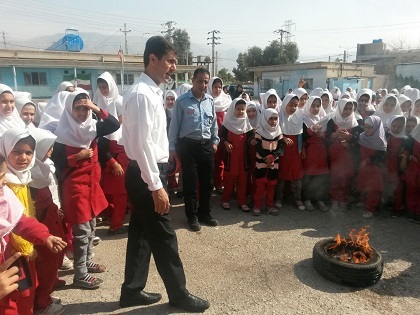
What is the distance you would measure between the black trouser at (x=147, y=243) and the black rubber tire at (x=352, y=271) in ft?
4.84

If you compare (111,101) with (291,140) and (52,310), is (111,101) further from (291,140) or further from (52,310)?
(52,310)

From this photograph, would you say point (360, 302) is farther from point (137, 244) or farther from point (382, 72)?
point (382, 72)

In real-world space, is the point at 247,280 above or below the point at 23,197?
below

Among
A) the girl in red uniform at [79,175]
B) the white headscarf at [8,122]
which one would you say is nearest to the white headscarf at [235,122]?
the girl in red uniform at [79,175]

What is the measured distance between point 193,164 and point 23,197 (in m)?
2.48

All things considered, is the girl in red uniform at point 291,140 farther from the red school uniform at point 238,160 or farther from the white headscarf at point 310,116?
the red school uniform at point 238,160

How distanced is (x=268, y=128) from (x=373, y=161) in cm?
168

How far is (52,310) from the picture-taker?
283 centimetres

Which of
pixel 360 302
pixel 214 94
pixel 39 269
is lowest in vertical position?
pixel 360 302

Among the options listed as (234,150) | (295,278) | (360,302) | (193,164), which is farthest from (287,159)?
(360,302)

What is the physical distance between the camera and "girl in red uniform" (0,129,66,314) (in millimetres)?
2277

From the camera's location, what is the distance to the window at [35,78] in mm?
23141

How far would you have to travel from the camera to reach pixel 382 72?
137 feet

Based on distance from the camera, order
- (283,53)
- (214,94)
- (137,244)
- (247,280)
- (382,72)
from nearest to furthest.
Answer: (137,244), (247,280), (214,94), (382,72), (283,53)
